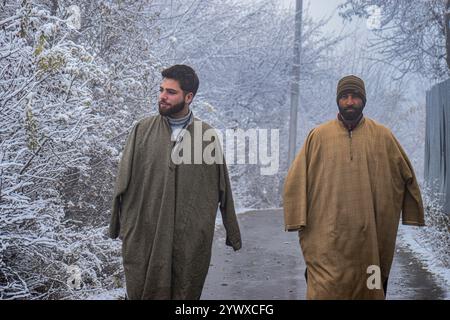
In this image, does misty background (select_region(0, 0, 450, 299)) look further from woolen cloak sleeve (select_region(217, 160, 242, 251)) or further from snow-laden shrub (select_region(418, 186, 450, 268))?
woolen cloak sleeve (select_region(217, 160, 242, 251))

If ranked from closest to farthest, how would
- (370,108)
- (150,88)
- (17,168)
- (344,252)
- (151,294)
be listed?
1. (151,294)
2. (344,252)
3. (17,168)
4. (150,88)
5. (370,108)

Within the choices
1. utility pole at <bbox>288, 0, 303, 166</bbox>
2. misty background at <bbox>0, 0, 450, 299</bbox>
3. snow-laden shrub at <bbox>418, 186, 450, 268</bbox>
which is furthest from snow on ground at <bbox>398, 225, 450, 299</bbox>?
utility pole at <bbox>288, 0, 303, 166</bbox>

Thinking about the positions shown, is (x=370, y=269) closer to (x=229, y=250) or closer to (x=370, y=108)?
(x=229, y=250)

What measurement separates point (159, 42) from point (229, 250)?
4.56 meters

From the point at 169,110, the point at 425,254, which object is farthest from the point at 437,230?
the point at 169,110

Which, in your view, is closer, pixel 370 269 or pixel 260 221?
pixel 370 269

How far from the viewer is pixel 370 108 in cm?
3116

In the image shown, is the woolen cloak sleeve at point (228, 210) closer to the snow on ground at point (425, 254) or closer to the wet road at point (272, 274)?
the wet road at point (272, 274)

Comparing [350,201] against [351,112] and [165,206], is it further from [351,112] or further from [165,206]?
[165,206]

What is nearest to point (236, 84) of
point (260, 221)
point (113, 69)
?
point (260, 221)

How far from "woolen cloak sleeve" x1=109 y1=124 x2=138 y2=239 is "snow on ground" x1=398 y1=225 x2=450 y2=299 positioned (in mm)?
3939

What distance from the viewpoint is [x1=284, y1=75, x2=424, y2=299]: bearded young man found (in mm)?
5031

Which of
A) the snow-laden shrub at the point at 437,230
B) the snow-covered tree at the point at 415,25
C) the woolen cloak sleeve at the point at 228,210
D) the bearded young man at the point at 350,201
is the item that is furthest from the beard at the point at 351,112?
the snow-covered tree at the point at 415,25

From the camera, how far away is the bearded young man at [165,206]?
15.0 feet
